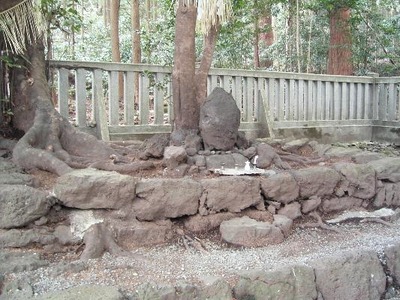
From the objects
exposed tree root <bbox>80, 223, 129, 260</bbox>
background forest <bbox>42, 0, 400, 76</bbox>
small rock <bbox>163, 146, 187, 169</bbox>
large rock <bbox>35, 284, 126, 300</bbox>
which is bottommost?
large rock <bbox>35, 284, 126, 300</bbox>

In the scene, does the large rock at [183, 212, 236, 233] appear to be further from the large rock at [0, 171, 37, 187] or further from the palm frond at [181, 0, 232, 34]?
the palm frond at [181, 0, 232, 34]

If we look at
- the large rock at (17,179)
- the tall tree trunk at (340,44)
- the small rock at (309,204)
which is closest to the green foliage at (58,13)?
the large rock at (17,179)

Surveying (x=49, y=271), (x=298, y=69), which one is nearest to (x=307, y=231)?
(x=49, y=271)

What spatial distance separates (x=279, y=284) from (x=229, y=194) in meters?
0.96

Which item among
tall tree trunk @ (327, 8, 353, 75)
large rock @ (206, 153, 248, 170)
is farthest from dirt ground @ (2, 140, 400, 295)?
tall tree trunk @ (327, 8, 353, 75)

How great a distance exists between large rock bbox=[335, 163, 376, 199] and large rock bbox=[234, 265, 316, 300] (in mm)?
1473

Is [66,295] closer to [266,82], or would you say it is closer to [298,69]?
[266,82]

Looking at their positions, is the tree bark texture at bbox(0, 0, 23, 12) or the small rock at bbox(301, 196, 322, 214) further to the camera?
the small rock at bbox(301, 196, 322, 214)

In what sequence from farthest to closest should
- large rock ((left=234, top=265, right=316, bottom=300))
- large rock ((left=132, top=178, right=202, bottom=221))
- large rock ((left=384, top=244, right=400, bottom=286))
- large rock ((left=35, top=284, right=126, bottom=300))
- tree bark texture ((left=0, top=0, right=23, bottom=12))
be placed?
tree bark texture ((left=0, top=0, right=23, bottom=12)) → large rock ((left=384, top=244, right=400, bottom=286)) → large rock ((left=132, top=178, right=202, bottom=221)) → large rock ((left=234, top=265, right=316, bottom=300)) → large rock ((left=35, top=284, right=126, bottom=300))

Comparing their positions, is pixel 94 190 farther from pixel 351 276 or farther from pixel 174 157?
pixel 351 276

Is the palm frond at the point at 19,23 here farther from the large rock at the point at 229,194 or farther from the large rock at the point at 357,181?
the large rock at the point at 357,181

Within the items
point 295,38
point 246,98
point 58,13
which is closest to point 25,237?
point 58,13

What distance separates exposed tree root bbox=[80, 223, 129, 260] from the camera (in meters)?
3.12

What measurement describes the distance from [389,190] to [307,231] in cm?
128
